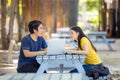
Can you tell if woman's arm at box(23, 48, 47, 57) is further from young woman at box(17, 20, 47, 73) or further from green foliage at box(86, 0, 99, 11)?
green foliage at box(86, 0, 99, 11)

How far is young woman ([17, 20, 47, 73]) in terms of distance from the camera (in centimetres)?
645

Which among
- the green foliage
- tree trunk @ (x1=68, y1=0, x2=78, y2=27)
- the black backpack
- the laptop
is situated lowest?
the black backpack

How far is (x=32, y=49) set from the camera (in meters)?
6.53

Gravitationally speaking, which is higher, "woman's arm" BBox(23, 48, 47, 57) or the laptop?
the laptop

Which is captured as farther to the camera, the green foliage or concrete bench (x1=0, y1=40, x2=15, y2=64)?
the green foliage

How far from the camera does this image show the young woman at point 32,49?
254 inches

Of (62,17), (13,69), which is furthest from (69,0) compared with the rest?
(13,69)

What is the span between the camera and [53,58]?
20.7ft

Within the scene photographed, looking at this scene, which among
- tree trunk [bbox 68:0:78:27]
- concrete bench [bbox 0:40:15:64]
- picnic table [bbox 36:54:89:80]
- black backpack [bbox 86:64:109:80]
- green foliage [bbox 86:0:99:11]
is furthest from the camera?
green foliage [bbox 86:0:99:11]

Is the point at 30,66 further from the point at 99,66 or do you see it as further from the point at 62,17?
the point at 62,17

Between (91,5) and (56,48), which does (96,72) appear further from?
(91,5)

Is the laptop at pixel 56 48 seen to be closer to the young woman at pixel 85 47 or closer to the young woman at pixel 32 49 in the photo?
the young woman at pixel 32 49

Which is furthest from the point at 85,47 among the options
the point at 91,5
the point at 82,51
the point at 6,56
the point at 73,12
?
the point at 91,5

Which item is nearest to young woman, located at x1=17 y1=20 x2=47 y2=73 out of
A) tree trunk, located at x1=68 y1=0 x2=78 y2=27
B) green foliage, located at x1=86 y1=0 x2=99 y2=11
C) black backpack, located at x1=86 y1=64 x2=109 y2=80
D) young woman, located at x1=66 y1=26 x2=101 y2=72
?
young woman, located at x1=66 y1=26 x2=101 y2=72
